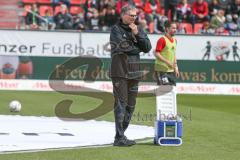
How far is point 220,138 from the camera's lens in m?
13.1

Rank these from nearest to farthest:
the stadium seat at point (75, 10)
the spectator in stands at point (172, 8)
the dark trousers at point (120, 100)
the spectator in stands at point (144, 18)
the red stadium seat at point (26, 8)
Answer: the dark trousers at point (120, 100) < the spectator in stands at point (144, 18) < the red stadium seat at point (26, 8) < the spectator in stands at point (172, 8) < the stadium seat at point (75, 10)

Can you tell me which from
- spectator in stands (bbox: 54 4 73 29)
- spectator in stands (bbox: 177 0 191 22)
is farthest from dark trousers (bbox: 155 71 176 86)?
spectator in stands (bbox: 177 0 191 22)

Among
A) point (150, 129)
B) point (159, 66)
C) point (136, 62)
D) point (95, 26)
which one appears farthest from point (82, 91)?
point (136, 62)

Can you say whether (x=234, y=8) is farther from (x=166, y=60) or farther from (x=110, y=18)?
(x=166, y=60)

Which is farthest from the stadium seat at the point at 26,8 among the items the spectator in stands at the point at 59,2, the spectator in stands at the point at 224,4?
the spectator in stands at the point at 224,4

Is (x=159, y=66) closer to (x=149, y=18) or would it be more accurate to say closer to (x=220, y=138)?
(x=220, y=138)

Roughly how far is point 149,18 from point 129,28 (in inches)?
779

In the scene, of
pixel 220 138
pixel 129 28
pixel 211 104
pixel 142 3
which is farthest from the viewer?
pixel 142 3

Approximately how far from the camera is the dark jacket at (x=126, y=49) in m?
11.3

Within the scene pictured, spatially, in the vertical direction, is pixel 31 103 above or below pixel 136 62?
below

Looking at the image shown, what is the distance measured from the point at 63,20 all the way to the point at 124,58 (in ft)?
62.1

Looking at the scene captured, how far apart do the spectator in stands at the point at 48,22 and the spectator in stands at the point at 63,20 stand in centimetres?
23

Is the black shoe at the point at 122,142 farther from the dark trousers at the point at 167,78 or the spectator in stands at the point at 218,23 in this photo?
the spectator in stands at the point at 218,23

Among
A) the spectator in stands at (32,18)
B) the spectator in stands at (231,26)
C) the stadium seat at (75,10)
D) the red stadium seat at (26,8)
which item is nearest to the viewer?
the spectator in stands at (32,18)
